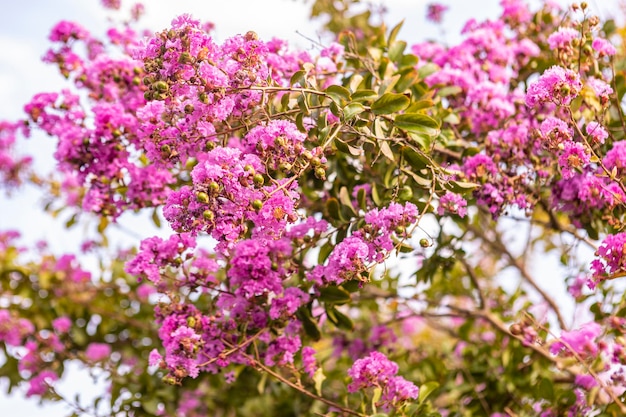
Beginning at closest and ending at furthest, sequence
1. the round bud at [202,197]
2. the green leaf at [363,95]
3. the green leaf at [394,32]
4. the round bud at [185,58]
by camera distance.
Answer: the round bud at [202,197] < the round bud at [185,58] < the green leaf at [363,95] < the green leaf at [394,32]

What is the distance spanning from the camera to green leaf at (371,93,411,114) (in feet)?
6.86

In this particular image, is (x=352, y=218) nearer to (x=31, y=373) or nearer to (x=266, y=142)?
(x=266, y=142)

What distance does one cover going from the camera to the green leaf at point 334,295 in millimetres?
2317

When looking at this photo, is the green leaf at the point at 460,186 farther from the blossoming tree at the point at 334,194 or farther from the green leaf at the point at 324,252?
the green leaf at the point at 324,252

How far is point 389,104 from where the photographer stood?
2115 mm

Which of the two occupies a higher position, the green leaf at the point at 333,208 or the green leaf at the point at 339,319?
the green leaf at the point at 333,208

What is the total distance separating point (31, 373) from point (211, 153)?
2.75 metres

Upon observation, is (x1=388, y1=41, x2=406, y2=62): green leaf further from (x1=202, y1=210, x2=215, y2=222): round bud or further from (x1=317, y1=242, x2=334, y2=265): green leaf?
(x1=202, y1=210, x2=215, y2=222): round bud

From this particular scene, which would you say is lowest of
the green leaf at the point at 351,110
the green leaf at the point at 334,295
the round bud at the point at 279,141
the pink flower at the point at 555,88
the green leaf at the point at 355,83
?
the green leaf at the point at 334,295

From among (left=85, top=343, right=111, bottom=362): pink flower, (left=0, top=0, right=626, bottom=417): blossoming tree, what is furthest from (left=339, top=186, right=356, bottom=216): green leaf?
(left=85, top=343, right=111, bottom=362): pink flower

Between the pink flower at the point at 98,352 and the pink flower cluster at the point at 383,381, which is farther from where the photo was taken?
the pink flower at the point at 98,352

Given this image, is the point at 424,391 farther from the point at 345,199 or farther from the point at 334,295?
the point at 345,199

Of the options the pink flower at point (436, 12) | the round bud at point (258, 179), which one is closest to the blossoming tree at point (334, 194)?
the round bud at point (258, 179)

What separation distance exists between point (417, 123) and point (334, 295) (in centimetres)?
65
